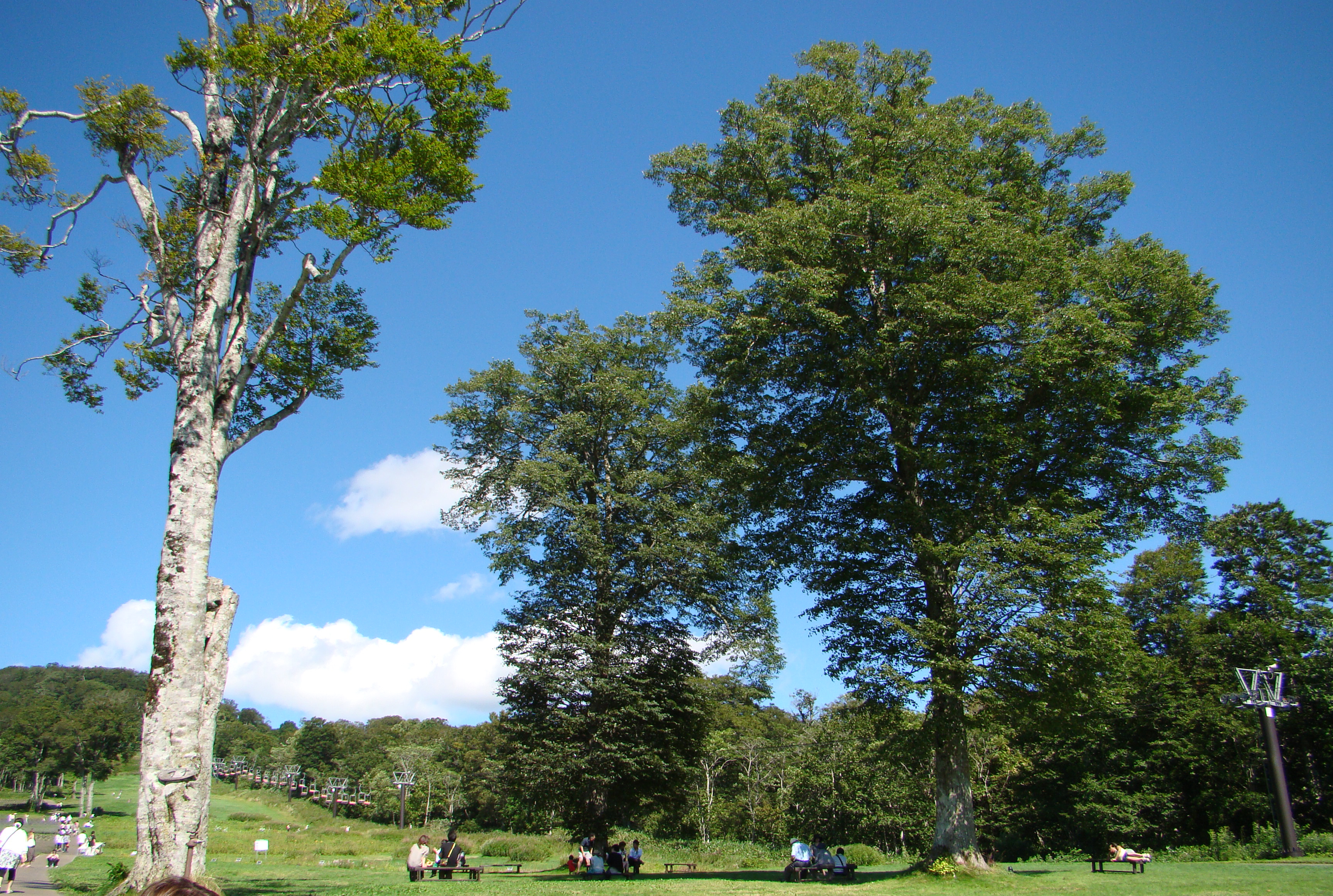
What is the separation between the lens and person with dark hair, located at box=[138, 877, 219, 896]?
68.5 inches

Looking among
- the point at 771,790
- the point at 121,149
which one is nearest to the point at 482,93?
the point at 121,149

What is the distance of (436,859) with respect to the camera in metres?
19.8

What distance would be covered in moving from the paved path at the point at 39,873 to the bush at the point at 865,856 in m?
23.2

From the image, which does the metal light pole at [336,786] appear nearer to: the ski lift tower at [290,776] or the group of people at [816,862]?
the ski lift tower at [290,776]

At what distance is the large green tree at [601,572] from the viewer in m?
21.8

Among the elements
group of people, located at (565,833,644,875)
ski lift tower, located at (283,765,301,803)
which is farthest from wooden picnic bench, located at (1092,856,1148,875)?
ski lift tower, located at (283,765,301,803)

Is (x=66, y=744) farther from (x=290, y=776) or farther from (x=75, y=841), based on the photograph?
(x=75, y=841)

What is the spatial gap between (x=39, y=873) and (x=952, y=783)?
21.4 meters

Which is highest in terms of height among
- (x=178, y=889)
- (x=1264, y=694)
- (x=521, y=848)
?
(x=1264, y=694)

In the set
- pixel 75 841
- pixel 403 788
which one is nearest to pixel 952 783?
pixel 75 841

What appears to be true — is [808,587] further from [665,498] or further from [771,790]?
[771,790]

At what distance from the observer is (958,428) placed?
50.8 feet

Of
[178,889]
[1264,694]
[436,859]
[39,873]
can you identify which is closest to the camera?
[178,889]

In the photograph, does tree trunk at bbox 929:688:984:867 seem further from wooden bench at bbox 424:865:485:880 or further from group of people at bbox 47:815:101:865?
group of people at bbox 47:815:101:865
